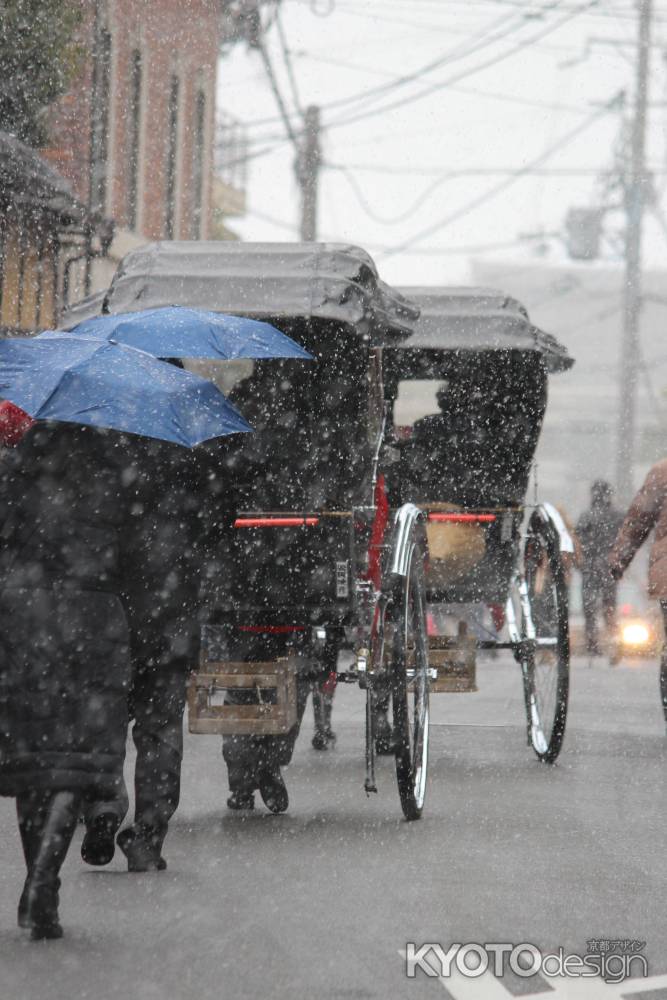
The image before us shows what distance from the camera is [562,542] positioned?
9.05m

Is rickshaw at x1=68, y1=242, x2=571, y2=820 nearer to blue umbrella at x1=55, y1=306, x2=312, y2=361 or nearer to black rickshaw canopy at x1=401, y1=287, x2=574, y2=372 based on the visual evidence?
blue umbrella at x1=55, y1=306, x2=312, y2=361

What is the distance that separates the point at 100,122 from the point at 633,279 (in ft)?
43.5

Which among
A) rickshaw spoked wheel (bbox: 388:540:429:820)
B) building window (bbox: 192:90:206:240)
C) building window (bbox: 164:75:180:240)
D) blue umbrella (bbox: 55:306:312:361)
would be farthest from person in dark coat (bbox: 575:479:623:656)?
blue umbrella (bbox: 55:306:312:361)

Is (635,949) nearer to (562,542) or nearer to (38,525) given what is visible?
(38,525)

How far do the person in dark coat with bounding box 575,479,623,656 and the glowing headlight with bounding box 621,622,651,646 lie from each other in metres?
0.97

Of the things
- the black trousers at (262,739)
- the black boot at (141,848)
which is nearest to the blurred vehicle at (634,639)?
the black trousers at (262,739)

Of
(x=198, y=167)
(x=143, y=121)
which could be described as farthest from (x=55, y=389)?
(x=198, y=167)

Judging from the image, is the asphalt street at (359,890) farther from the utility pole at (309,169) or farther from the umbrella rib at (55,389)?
the utility pole at (309,169)

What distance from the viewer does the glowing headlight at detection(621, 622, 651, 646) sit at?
1828cm

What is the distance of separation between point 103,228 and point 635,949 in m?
12.5

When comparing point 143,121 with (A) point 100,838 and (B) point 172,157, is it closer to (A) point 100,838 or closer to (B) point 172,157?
(B) point 172,157

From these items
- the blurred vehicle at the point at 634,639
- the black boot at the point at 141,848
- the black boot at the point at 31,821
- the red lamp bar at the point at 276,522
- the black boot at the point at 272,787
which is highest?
the red lamp bar at the point at 276,522

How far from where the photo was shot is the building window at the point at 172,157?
23.5 meters

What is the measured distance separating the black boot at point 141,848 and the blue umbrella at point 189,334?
177 centimetres
